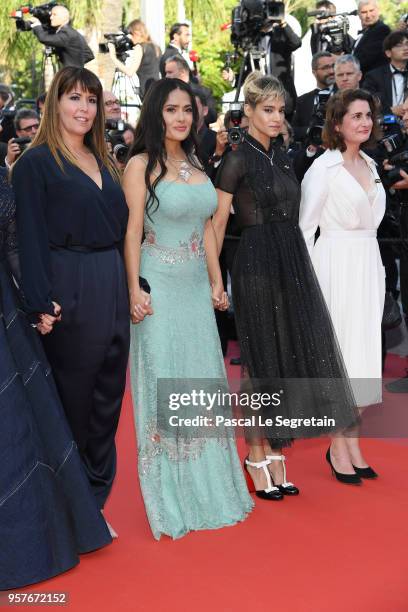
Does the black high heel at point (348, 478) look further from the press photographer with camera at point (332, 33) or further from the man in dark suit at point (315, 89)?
the press photographer with camera at point (332, 33)

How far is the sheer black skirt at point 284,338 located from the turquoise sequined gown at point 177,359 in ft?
1.18

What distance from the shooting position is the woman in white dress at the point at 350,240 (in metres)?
5.15

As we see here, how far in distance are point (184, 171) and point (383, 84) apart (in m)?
4.08

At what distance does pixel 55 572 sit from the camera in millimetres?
3834

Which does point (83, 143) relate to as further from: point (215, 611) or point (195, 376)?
point (215, 611)

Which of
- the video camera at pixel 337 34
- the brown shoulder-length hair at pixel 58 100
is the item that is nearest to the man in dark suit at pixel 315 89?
the video camera at pixel 337 34

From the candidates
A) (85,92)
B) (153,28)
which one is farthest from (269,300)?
(153,28)

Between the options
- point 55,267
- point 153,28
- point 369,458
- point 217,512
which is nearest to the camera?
point 55,267

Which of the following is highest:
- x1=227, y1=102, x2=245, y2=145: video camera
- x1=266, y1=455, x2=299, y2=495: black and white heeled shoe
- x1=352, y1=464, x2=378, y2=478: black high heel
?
x1=227, y1=102, x2=245, y2=145: video camera

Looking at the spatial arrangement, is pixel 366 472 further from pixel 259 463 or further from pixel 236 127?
pixel 236 127

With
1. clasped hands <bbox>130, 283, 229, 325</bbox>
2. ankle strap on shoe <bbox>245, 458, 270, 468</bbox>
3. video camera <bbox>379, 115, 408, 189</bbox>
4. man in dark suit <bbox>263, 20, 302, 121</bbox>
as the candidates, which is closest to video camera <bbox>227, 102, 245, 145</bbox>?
video camera <bbox>379, 115, 408, 189</bbox>

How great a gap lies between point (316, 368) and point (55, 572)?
1.71 meters

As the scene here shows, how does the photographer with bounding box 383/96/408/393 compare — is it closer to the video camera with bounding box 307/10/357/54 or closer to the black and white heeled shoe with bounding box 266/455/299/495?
the black and white heeled shoe with bounding box 266/455/299/495

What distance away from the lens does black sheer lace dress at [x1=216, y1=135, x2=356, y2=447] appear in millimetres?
4863
